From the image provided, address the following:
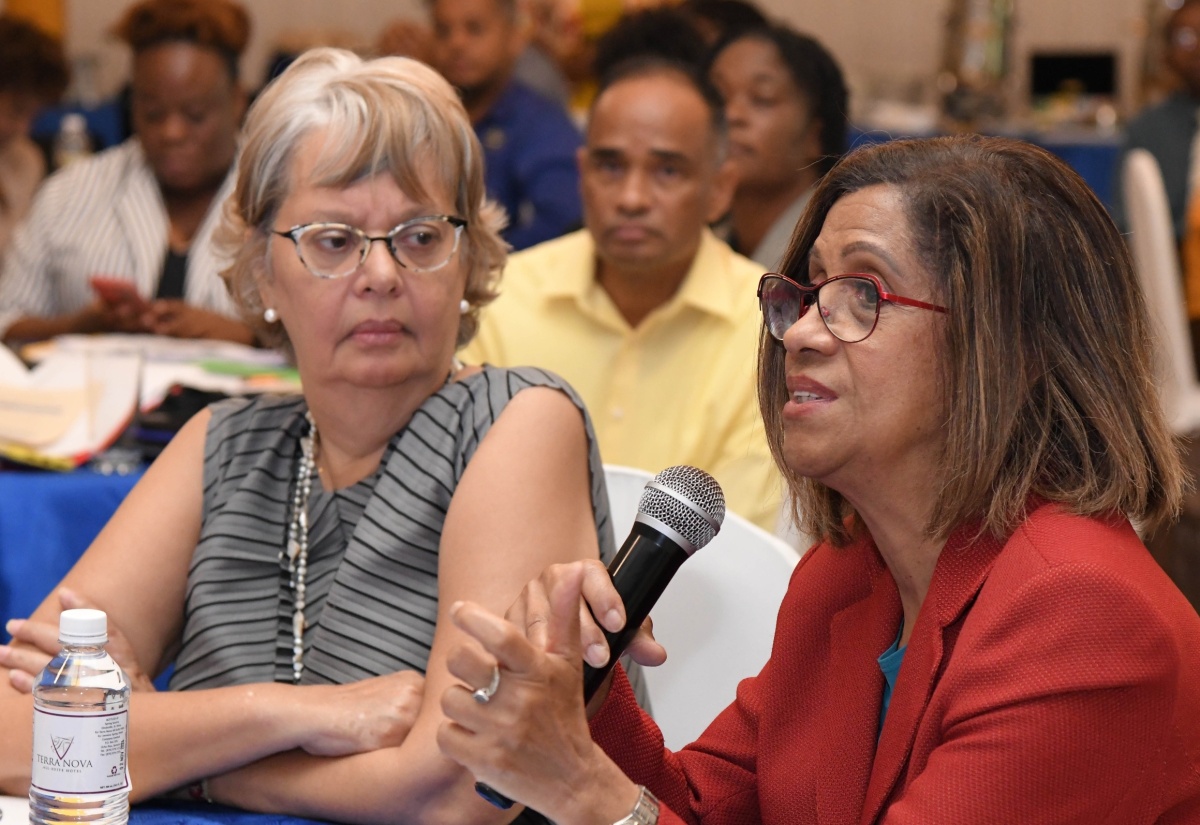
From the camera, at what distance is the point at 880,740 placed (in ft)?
4.48

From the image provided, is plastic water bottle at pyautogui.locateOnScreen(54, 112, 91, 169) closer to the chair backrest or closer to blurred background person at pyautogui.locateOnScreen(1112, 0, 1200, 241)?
blurred background person at pyautogui.locateOnScreen(1112, 0, 1200, 241)

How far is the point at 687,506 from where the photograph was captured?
1276mm

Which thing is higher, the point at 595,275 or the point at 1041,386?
the point at 1041,386

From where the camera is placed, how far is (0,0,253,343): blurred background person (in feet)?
13.7

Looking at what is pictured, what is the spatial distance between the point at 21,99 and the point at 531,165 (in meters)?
2.46

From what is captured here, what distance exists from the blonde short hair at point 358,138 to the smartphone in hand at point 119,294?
1.78 m

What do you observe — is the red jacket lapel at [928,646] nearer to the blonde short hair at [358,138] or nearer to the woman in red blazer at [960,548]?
the woman in red blazer at [960,548]

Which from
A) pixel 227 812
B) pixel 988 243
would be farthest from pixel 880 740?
pixel 227 812

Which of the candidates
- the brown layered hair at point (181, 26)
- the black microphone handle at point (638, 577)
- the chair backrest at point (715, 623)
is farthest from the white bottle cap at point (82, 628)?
the brown layered hair at point (181, 26)

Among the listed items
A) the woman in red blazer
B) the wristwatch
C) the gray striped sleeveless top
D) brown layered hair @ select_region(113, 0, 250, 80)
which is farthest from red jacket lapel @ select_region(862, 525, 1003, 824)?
brown layered hair @ select_region(113, 0, 250, 80)

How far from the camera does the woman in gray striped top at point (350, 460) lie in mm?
1664

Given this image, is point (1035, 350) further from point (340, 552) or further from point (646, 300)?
point (646, 300)

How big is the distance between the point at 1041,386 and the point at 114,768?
2.91 feet

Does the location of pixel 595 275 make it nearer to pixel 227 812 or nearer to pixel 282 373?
pixel 282 373
